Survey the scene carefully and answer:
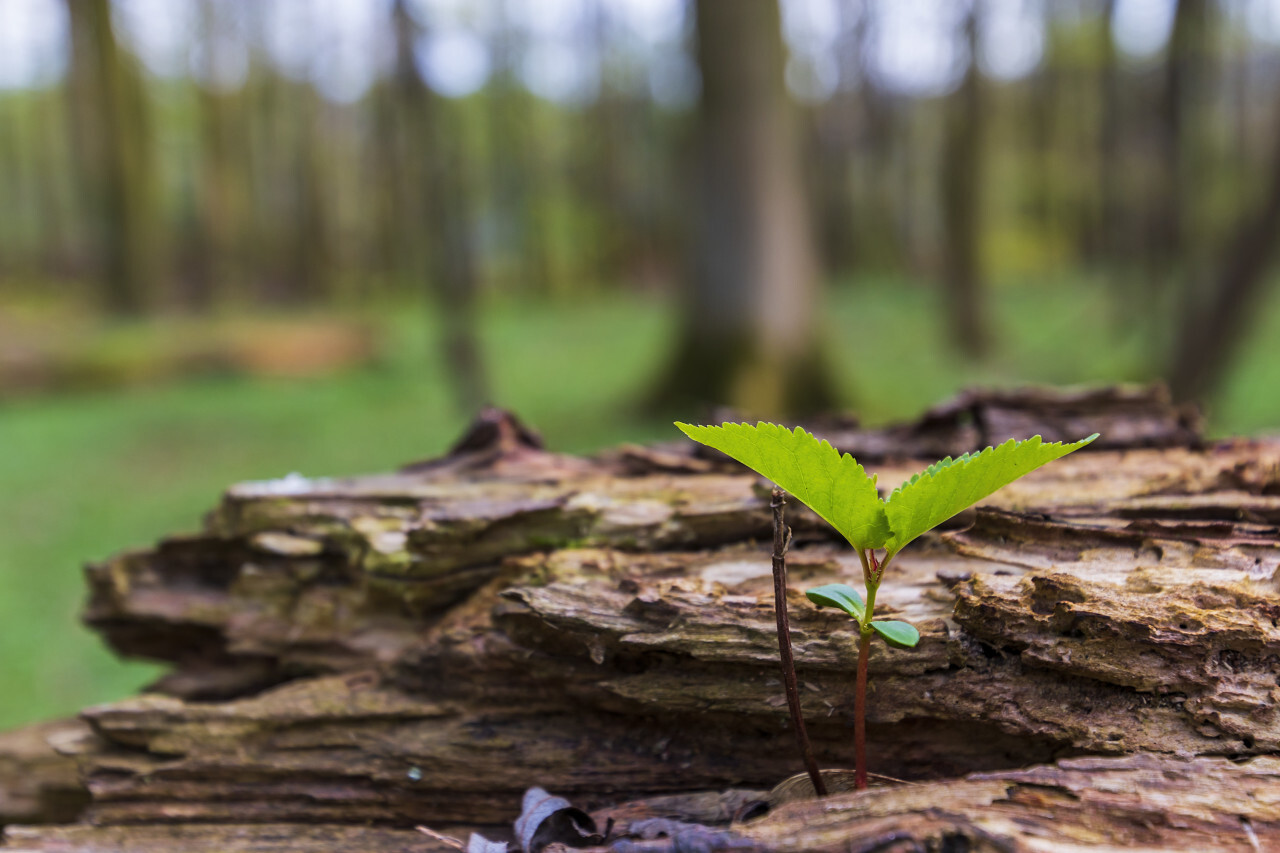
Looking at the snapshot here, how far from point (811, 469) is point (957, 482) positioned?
0.17m

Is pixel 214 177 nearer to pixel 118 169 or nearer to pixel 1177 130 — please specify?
pixel 118 169

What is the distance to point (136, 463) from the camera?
871 cm

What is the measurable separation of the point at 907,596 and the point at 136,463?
362 inches

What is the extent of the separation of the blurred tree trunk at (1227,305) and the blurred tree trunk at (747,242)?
2.88 meters

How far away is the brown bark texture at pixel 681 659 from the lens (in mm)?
1223

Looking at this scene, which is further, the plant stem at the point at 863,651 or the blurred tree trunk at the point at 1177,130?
the blurred tree trunk at the point at 1177,130

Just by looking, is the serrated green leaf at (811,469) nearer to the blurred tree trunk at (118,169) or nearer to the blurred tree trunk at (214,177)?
the blurred tree trunk at (118,169)

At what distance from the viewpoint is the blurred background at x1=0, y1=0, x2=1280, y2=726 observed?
7.23 meters

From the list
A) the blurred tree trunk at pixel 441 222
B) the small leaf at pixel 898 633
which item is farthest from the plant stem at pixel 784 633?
the blurred tree trunk at pixel 441 222

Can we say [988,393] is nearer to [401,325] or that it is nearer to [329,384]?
[329,384]

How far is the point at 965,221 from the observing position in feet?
39.8

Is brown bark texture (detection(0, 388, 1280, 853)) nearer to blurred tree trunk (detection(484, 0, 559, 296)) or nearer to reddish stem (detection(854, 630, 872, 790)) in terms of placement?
reddish stem (detection(854, 630, 872, 790))

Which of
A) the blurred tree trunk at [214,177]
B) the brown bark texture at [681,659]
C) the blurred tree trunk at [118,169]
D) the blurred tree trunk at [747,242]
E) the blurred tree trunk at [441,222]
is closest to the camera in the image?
the brown bark texture at [681,659]

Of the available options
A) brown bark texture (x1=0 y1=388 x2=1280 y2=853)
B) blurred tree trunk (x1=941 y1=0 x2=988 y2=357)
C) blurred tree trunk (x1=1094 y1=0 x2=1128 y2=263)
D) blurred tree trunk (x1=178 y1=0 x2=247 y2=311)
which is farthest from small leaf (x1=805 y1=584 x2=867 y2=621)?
blurred tree trunk (x1=178 y1=0 x2=247 y2=311)
